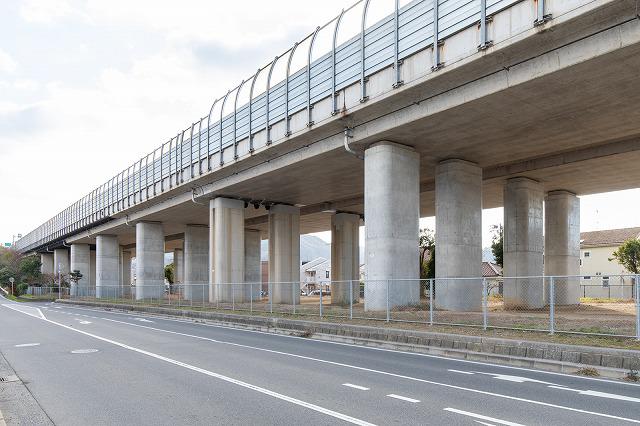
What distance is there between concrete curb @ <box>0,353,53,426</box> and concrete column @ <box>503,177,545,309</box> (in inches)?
960

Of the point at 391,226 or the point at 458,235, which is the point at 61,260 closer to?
the point at 458,235

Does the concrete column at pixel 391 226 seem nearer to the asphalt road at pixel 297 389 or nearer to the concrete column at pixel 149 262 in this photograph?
the asphalt road at pixel 297 389

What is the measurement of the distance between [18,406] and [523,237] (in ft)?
87.1

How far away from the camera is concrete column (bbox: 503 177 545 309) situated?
29312mm

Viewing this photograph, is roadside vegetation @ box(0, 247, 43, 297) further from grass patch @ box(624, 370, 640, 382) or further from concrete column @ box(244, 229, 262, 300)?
grass patch @ box(624, 370, 640, 382)

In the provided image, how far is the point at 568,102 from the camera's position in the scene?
1817cm

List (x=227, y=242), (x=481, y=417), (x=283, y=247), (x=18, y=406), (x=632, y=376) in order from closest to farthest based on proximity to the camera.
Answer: (x=481, y=417)
(x=18, y=406)
(x=632, y=376)
(x=227, y=242)
(x=283, y=247)

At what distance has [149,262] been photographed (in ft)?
167

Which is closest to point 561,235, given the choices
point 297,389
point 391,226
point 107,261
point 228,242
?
point 391,226

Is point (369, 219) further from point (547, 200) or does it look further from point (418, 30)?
point (547, 200)

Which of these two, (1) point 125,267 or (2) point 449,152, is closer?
(2) point 449,152

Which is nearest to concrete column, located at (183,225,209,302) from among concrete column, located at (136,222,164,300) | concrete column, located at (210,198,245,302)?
concrete column, located at (136,222,164,300)

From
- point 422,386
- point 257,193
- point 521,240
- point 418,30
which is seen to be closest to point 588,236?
point 521,240

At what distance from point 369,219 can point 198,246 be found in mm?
34479
